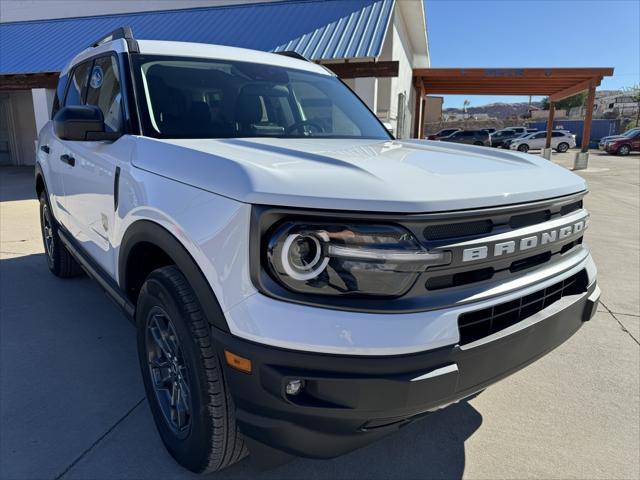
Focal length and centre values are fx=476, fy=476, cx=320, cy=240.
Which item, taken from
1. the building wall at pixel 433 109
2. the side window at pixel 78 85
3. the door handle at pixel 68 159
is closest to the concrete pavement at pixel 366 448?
the door handle at pixel 68 159

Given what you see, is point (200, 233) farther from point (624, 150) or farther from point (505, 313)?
point (624, 150)

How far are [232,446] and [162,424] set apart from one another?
54 centimetres

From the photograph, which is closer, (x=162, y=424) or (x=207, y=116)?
(x=162, y=424)

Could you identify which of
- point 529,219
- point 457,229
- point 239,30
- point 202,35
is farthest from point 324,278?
point 202,35

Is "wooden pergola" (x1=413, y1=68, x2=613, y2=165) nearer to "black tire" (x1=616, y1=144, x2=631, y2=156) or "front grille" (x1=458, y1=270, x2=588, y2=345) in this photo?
"black tire" (x1=616, y1=144, x2=631, y2=156)

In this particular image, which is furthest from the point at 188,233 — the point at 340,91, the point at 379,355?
the point at 340,91

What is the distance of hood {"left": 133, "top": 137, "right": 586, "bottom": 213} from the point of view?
154cm

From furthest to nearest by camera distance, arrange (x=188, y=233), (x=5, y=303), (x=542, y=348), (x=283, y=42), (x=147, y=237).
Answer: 1. (x=283, y=42)
2. (x=5, y=303)
3. (x=147, y=237)
4. (x=542, y=348)
5. (x=188, y=233)

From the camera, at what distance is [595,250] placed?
20.9 ft

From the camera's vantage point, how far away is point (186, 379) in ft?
6.42

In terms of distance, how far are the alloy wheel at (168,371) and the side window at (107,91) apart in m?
1.14

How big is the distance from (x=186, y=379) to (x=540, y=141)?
37979 mm

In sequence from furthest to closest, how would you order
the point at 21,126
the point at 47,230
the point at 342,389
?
the point at 21,126 → the point at 47,230 → the point at 342,389

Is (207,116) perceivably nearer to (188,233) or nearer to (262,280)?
(188,233)
